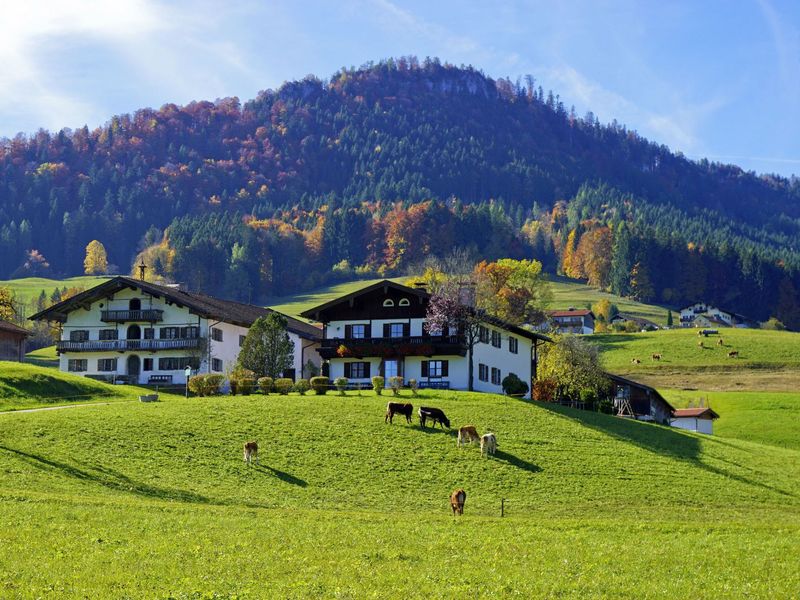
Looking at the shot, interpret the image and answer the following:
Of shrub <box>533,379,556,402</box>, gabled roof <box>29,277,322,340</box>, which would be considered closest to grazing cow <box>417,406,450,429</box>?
shrub <box>533,379,556,402</box>

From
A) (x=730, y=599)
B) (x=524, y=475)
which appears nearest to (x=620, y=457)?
(x=524, y=475)

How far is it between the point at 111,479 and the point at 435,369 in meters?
38.2

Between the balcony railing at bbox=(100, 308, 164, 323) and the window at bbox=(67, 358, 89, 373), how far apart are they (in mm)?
3998

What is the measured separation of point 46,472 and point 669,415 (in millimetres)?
72097

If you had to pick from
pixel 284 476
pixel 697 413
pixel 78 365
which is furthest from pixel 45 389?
pixel 697 413

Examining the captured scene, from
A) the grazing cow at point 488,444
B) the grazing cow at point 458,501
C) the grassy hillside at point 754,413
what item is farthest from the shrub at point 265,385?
the grassy hillside at point 754,413

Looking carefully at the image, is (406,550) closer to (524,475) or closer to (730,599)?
(730,599)

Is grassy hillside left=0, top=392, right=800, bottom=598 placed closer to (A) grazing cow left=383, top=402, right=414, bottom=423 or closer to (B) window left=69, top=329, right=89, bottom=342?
(A) grazing cow left=383, top=402, right=414, bottom=423

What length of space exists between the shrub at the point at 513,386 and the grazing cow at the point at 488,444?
26.6m

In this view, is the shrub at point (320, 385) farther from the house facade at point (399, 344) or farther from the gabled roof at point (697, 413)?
the gabled roof at point (697, 413)

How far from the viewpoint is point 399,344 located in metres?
80.1

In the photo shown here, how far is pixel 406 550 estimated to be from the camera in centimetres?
2958

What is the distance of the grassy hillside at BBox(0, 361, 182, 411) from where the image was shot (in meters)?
68.9

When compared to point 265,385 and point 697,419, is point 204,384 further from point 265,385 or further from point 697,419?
point 697,419
